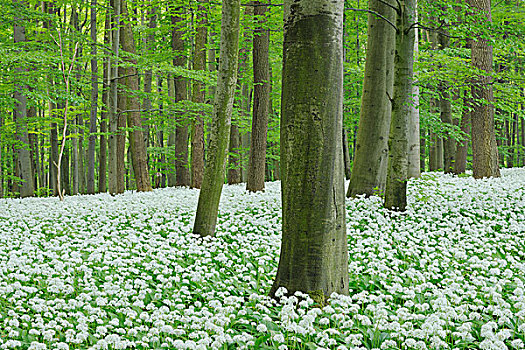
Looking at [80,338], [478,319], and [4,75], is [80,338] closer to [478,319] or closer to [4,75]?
[478,319]

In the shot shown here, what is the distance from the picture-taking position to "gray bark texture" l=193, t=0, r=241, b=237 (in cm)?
674

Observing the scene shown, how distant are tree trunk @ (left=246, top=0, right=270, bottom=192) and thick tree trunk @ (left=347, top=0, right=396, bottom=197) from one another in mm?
2938

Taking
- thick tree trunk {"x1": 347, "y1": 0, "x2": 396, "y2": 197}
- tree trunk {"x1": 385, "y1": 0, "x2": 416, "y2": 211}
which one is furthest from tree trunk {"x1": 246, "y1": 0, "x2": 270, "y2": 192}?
tree trunk {"x1": 385, "y1": 0, "x2": 416, "y2": 211}

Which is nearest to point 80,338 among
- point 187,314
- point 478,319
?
point 187,314

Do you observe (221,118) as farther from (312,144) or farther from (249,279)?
(312,144)

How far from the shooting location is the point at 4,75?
10.5m

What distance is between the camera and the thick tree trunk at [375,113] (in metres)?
9.30

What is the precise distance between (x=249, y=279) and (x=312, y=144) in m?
1.87

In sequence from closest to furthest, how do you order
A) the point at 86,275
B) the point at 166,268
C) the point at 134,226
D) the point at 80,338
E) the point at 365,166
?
1. the point at 80,338
2. the point at 86,275
3. the point at 166,268
4. the point at 134,226
5. the point at 365,166

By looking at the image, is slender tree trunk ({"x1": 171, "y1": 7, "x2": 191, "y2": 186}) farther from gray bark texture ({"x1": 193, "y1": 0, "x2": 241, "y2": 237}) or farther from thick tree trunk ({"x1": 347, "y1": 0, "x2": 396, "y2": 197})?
gray bark texture ({"x1": 193, "y1": 0, "x2": 241, "y2": 237})

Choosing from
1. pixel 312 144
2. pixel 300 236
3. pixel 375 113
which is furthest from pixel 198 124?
pixel 300 236

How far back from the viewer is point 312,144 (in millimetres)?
4027

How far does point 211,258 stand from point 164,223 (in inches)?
102

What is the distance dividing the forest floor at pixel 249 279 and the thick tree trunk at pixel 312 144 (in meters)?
0.35
